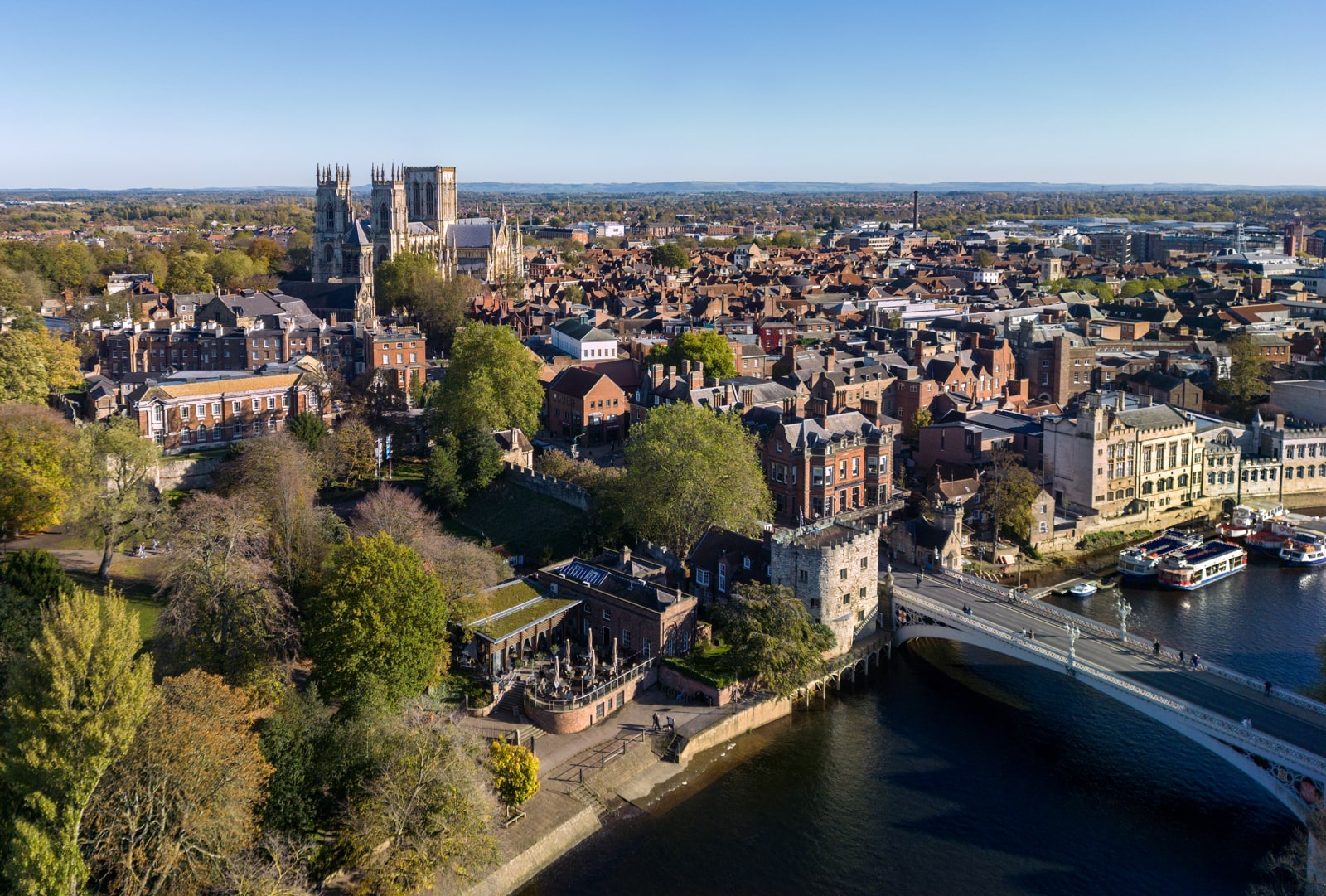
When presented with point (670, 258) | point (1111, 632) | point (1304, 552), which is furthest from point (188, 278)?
point (1304, 552)

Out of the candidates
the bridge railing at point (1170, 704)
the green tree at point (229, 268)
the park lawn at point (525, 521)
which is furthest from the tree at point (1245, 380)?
the green tree at point (229, 268)

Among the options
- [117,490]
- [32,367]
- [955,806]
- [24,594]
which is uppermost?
[32,367]

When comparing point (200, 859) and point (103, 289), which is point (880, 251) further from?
point (200, 859)

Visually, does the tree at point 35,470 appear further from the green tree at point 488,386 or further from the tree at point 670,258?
the tree at point 670,258

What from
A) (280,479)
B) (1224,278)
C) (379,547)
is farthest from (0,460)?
(1224,278)

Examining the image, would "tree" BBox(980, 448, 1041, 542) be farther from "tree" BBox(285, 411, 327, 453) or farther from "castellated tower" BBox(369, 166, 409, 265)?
"castellated tower" BBox(369, 166, 409, 265)

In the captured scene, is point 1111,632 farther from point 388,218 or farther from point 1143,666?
point 388,218
